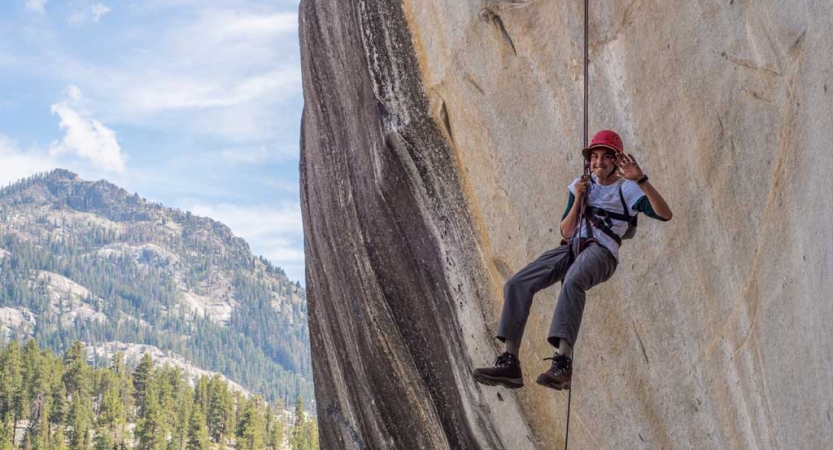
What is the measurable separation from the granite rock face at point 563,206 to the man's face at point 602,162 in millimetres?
1092

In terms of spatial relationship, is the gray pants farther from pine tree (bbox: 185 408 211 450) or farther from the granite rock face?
pine tree (bbox: 185 408 211 450)

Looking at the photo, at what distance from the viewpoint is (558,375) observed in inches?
242

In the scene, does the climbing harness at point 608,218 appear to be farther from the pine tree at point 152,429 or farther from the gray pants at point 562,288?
the pine tree at point 152,429

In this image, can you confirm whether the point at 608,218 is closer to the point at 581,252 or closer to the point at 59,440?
the point at 581,252

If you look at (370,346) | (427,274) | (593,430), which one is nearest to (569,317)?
(593,430)

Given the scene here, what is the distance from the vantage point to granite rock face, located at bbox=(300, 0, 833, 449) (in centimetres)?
687

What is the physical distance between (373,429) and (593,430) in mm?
3542

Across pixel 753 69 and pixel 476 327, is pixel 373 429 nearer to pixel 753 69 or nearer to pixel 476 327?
pixel 476 327

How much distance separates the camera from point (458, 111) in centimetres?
934

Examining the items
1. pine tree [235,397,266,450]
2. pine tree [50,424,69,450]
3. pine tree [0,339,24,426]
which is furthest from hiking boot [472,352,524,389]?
pine tree [0,339,24,426]

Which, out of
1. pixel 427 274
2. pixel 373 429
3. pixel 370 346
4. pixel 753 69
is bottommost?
pixel 373 429

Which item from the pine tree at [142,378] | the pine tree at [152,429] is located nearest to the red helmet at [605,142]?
the pine tree at [152,429]

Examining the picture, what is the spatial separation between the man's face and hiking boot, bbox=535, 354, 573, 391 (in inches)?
59.7

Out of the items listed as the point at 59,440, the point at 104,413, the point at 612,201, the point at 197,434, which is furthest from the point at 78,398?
the point at 612,201
